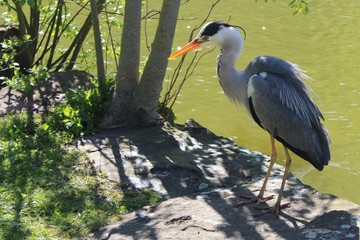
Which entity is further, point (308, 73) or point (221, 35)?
point (308, 73)

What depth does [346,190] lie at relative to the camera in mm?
7461

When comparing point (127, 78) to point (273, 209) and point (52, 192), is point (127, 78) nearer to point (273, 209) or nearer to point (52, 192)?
point (52, 192)

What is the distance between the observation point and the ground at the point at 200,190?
482 centimetres

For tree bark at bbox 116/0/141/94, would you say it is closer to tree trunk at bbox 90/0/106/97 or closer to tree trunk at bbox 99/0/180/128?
tree trunk at bbox 99/0/180/128

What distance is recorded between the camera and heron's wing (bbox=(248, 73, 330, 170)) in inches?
209

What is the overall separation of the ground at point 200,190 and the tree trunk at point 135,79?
15cm

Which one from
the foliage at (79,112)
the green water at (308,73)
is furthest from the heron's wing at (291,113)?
the foliage at (79,112)

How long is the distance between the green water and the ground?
2.21 ft

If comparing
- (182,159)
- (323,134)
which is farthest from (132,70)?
(323,134)

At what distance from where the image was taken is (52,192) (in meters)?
5.48

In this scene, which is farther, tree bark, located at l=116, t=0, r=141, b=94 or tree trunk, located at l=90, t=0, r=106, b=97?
tree trunk, located at l=90, t=0, r=106, b=97

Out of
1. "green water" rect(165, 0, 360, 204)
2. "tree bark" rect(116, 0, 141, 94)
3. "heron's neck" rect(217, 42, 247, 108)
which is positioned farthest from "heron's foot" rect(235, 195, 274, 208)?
"tree bark" rect(116, 0, 141, 94)

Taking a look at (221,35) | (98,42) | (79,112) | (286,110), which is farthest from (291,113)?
(98,42)

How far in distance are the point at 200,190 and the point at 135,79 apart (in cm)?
181
